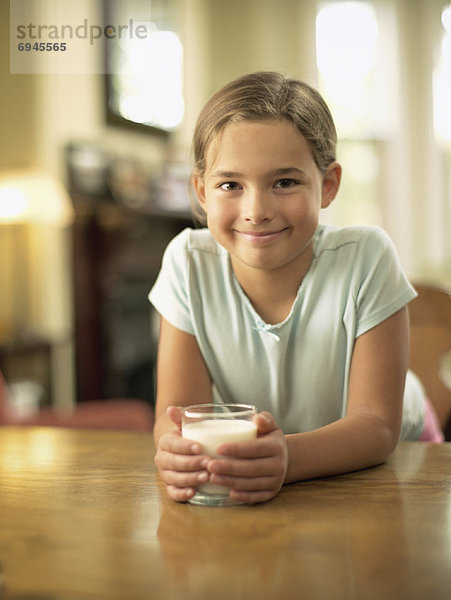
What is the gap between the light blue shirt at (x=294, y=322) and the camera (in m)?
1.18

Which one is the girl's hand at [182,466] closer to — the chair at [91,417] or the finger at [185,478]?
the finger at [185,478]

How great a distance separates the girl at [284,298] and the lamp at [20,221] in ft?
8.39

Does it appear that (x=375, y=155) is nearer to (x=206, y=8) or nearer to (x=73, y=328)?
(x=206, y=8)

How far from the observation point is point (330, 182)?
119 centimetres

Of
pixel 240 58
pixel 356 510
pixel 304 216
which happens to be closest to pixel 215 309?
pixel 304 216

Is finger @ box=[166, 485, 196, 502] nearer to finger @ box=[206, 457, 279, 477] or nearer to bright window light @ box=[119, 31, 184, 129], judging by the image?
finger @ box=[206, 457, 279, 477]

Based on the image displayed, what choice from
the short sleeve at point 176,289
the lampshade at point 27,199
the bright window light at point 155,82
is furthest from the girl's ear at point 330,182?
the bright window light at point 155,82

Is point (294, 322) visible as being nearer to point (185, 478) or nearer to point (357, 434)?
point (357, 434)

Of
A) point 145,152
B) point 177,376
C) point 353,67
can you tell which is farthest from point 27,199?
point 353,67

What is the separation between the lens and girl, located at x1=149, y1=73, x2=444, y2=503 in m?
1.03

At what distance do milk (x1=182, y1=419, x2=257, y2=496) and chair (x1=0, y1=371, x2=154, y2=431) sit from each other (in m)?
1.83

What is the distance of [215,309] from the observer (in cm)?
123

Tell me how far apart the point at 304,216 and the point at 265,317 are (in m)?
0.23

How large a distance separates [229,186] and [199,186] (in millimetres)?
153
